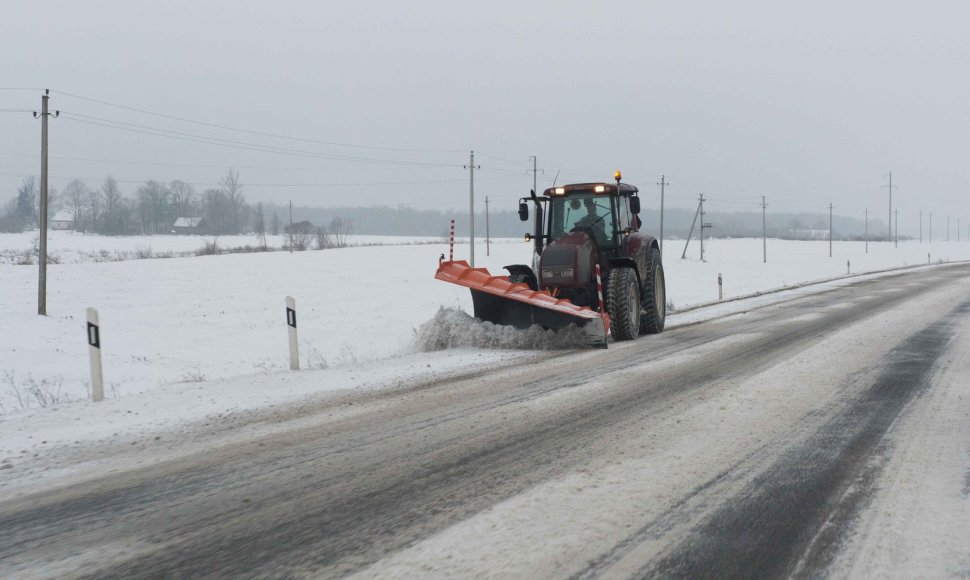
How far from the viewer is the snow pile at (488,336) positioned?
415 inches

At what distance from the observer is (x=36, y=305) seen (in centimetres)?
2394

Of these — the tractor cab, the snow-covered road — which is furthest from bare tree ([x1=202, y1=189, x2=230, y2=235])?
the snow-covered road

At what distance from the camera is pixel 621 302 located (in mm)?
11320

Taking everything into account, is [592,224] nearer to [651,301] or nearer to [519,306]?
[651,301]

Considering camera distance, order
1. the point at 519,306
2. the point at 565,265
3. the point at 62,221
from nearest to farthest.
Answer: the point at 519,306 < the point at 565,265 < the point at 62,221

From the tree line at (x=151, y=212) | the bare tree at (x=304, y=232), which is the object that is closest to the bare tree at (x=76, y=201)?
the tree line at (x=151, y=212)

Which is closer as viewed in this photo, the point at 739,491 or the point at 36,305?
the point at 739,491

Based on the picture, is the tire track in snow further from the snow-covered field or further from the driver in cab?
the driver in cab

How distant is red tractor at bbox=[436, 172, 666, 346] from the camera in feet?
34.9

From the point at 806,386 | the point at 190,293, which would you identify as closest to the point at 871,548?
the point at 806,386

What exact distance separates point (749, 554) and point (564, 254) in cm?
828

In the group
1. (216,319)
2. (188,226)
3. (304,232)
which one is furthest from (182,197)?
(216,319)

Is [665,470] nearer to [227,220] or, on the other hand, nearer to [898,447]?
[898,447]

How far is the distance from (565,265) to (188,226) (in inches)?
4080
